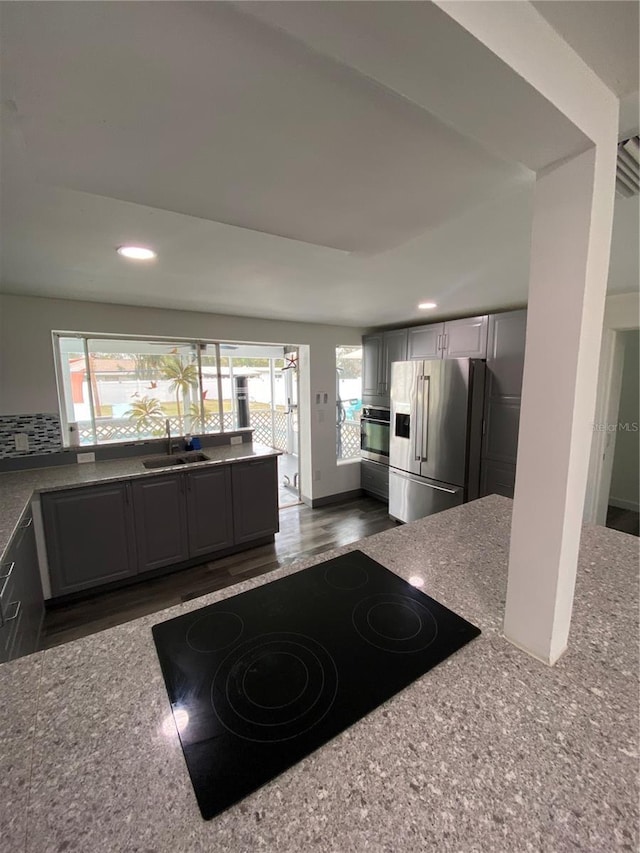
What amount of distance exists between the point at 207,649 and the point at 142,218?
1.43 meters

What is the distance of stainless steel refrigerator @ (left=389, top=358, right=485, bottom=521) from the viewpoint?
9.66ft

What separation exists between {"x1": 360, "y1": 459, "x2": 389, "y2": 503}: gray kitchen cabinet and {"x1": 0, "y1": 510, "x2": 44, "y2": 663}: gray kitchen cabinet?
3.21 metres

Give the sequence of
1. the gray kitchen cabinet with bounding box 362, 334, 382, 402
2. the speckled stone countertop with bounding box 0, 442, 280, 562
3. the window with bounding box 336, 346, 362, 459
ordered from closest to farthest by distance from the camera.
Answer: the speckled stone countertop with bounding box 0, 442, 280, 562
the gray kitchen cabinet with bounding box 362, 334, 382, 402
the window with bounding box 336, 346, 362, 459

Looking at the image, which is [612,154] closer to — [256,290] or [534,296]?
[534,296]

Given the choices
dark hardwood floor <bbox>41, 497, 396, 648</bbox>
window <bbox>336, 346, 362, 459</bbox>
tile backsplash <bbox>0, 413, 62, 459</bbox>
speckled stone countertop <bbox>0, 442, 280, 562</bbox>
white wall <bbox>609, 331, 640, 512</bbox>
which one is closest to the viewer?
speckled stone countertop <bbox>0, 442, 280, 562</bbox>

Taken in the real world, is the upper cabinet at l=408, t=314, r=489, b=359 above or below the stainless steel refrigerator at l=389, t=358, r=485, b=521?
above

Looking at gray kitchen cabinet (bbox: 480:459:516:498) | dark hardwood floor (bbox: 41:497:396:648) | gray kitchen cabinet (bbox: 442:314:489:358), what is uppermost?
gray kitchen cabinet (bbox: 442:314:489:358)

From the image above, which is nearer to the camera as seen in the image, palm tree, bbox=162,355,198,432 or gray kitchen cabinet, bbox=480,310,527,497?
gray kitchen cabinet, bbox=480,310,527,497

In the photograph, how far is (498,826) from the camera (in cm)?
44

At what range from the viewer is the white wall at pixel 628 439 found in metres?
3.74

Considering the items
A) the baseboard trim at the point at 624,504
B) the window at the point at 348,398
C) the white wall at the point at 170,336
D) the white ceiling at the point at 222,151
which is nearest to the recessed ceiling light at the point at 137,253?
the white ceiling at the point at 222,151

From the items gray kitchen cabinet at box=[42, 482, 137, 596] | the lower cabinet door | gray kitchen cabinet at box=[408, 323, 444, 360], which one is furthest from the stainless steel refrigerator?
the lower cabinet door

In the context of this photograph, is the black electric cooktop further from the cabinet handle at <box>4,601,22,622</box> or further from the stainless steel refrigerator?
the stainless steel refrigerator

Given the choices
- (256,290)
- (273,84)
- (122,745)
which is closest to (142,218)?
(273,84)
